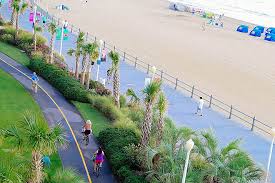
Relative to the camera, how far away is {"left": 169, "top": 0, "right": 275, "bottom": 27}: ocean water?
81.2m

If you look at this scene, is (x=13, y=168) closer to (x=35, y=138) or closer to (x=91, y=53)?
(x=35, y=138)

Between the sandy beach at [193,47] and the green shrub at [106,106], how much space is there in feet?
32.1

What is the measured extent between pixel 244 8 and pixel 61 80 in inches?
2719

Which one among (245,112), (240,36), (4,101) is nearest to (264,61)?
(240,36)

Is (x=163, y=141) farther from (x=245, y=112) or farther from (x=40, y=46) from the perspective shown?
(x=40, y=46)

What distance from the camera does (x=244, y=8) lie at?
9400 cm

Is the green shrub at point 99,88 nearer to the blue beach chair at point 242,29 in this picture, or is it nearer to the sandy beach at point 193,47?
the sandy beach at point 193,47

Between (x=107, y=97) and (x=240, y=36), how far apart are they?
3687cm

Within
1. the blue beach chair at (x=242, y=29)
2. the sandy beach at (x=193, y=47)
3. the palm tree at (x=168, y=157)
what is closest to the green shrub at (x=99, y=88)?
the sandy beach at (x=193, y=47)

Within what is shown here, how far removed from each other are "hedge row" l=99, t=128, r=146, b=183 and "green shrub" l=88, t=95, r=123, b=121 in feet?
10.4

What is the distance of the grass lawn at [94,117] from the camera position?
25719mm

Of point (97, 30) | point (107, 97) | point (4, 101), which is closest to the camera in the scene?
point (4, 101)

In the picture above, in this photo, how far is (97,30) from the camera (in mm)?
54500

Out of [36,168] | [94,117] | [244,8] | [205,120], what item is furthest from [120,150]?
[244,8]
